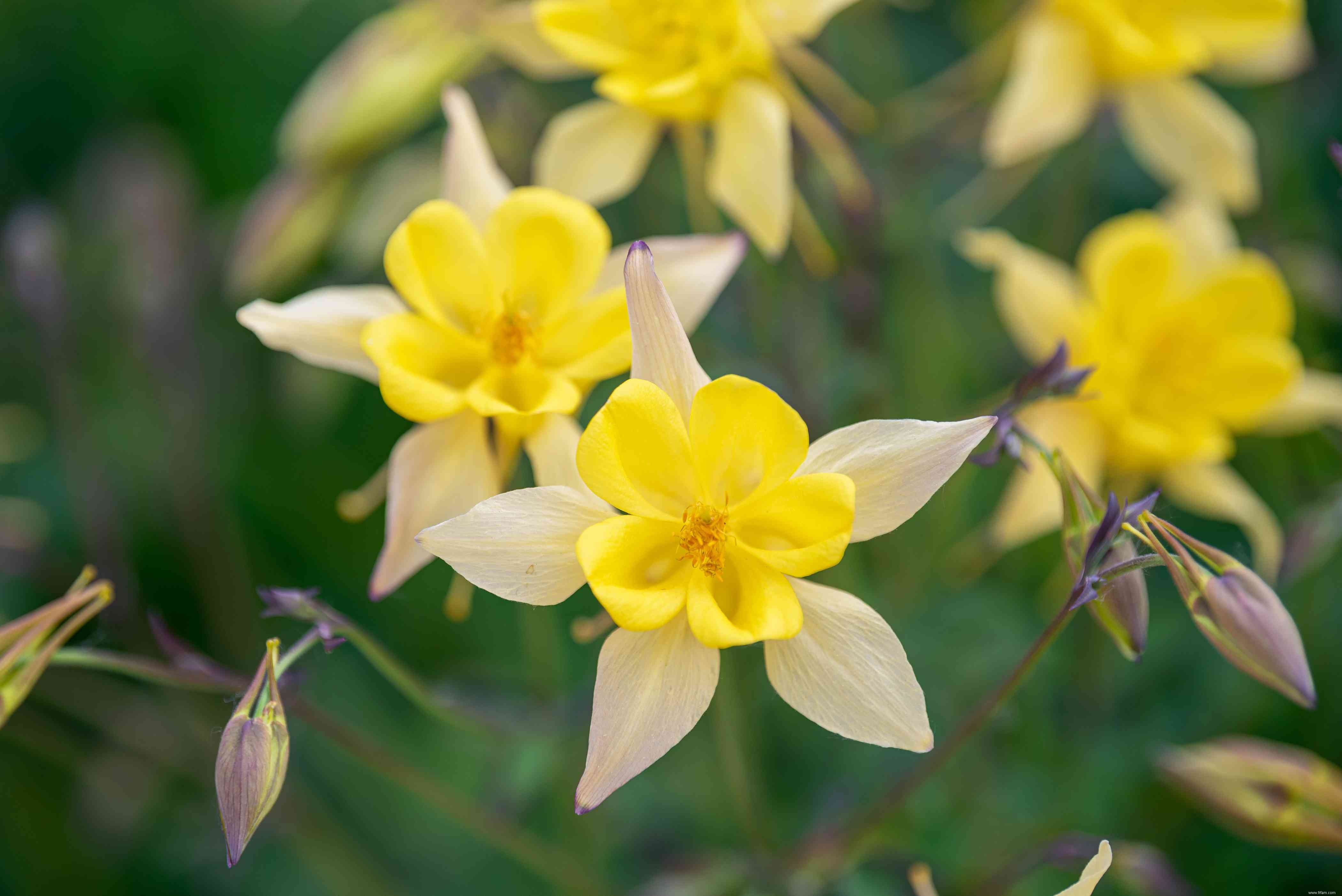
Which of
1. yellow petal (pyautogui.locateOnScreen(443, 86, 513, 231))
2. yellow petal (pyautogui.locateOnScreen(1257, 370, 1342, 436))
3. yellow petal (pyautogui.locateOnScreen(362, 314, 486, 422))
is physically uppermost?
yellow petal (pyautogui.locateOnScreen(443, 86, 513, 231))

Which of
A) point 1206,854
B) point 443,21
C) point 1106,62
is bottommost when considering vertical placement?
point 1206,854

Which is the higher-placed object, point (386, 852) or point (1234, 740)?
point (1234, 740)

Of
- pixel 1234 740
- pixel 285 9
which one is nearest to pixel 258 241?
pixel 285 9

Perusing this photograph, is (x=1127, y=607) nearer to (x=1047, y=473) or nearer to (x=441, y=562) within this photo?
(x=1047, y=473)

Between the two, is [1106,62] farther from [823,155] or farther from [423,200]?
[423,200]

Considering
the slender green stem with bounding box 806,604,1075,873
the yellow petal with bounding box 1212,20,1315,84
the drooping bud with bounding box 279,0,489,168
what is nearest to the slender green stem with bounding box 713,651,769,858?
the slender green stem with bounding box 806,604,1075,873

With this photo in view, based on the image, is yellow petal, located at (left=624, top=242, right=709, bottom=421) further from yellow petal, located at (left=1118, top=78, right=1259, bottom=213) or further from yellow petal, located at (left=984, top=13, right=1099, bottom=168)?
yellow petal, located at (left=1118, top=78, right=1259, bottom=213)
